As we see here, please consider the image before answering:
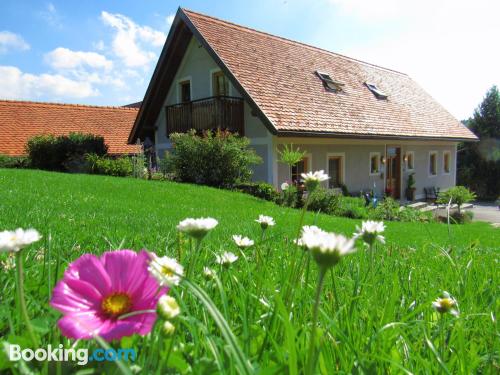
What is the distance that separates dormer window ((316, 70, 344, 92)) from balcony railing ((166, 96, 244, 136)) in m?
5.14

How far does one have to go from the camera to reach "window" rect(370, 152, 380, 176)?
20266 mm

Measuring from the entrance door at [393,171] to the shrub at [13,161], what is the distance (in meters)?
18.0

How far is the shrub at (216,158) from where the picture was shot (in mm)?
13766

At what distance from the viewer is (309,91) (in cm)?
1745

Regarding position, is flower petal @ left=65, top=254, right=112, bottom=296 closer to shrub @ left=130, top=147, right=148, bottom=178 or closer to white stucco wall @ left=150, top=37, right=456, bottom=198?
white stucco wall @ left=150, top=37, right=456, bottom=198

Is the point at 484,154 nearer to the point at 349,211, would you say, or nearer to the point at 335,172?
the point at 335,172

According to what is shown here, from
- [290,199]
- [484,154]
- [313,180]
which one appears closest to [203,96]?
A: [290,199]

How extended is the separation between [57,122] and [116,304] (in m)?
26.5

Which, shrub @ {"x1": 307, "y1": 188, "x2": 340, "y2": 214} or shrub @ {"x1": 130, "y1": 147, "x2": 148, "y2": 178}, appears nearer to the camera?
shrub @ {"x1": 307, "y1": 188, "x2": 340, "y2": 214}

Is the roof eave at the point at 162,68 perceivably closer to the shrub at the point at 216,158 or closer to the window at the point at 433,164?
the shrub at the point at 216,158

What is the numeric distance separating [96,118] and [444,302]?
89.7 ft

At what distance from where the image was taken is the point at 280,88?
16172 millimetres

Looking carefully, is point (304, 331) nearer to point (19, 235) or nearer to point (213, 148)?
point (19, 235)

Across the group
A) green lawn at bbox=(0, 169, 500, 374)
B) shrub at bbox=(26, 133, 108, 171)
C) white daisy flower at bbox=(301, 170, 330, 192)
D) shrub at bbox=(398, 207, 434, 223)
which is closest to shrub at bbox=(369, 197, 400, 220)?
shrub at bbox=(398, 207, 434, 223)
